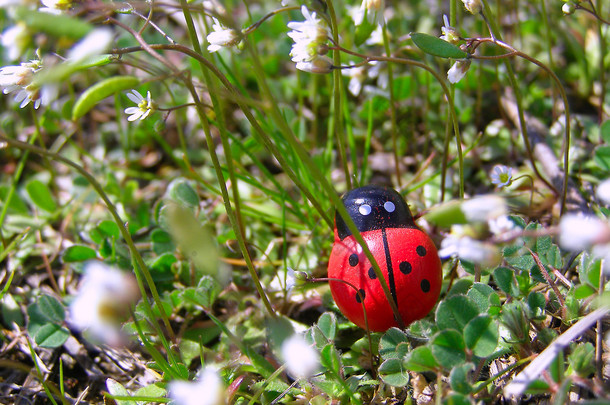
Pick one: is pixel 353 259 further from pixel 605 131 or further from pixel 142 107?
pixel 605 131

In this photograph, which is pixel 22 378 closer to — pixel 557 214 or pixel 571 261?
pixel 571 261

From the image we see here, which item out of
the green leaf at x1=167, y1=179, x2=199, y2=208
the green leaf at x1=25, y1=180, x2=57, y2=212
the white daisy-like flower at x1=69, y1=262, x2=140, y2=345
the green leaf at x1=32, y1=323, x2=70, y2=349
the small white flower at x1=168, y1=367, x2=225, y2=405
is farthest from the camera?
the green leaf at x1=25, y1=180, x2=57, y2=212

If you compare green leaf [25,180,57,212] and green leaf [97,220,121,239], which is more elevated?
green leaf [25,180,57,212]

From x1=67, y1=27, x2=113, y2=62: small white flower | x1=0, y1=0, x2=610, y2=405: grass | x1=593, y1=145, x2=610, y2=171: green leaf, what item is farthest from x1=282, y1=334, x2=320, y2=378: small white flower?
x1=593, y1=145, x2=610, y2=171: green leaf

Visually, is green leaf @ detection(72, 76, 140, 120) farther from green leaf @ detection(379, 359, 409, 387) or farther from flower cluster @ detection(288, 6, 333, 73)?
green leaf @ detection(379, 359, 409, 387)

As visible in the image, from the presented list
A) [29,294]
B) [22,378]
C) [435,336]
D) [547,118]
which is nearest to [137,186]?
[29,294]

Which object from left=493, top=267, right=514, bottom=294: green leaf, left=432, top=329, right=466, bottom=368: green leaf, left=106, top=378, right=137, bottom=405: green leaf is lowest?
left=106, top=378, right=137, bottom=405: green leaf

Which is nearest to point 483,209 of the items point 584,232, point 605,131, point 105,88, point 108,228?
point 584,232

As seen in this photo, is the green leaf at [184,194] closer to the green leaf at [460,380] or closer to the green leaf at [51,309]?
the green leaf at [51,309]
